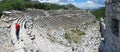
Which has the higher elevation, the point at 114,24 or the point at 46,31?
the point at 114,24

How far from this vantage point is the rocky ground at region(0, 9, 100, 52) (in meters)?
18.4

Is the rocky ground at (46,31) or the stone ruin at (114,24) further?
the rocky ground at (46,31)

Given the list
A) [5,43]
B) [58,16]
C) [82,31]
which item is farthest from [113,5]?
[58,16]

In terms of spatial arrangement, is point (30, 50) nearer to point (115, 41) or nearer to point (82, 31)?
point (115, 41)

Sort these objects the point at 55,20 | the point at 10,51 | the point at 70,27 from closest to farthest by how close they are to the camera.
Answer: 1. the point at 10,51
2. the point at 70,27
3. the point at 55,20

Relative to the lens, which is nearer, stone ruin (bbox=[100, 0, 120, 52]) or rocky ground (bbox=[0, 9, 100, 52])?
stone ruin (bbox=[100, 0, 120, 52])

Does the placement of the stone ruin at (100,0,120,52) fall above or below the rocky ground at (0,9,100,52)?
above

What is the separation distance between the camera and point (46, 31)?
33312mm

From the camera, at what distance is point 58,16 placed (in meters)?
51.4

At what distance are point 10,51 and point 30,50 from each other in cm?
→ 139

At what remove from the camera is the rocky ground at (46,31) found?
18.4m

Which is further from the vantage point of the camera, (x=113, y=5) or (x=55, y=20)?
(x=55, y=20)

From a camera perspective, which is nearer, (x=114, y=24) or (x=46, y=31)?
(x=114, y=24)

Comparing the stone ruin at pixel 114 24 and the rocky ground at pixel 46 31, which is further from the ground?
the stone ruin at pixel 114 24
